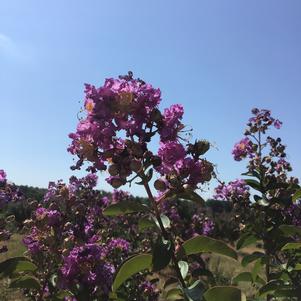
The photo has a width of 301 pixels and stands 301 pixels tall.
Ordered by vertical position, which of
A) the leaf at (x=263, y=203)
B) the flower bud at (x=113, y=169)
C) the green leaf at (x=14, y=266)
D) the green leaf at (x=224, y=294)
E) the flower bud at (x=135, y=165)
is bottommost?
the green leaf at (x=224, y=294)

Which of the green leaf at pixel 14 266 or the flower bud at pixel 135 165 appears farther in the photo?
the green leaf at pixel 14 266

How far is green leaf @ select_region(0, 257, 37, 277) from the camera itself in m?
2.71

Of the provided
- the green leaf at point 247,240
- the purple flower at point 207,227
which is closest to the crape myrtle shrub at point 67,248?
the green leaf at point 247,240

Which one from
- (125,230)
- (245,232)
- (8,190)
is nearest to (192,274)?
(8,190)

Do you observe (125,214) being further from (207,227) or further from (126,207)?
(207,227)

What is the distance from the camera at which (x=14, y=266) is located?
272 centimetres

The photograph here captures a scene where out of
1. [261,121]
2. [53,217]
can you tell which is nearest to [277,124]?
[261,121]

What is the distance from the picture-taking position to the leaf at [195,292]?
192cm

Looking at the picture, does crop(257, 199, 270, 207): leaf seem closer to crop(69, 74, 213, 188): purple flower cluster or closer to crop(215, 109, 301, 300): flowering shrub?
crop(215, 109, 301, 300): flowering shrub

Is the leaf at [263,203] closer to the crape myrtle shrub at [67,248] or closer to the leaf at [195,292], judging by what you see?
the crape myrtle shrub at [67,248]

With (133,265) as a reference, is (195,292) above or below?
below

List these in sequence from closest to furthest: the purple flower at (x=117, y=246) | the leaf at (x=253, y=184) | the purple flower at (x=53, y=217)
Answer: the purple flower at (x=53, y=217) < the purple flower at (x=117, y=246) < the leaf at (x=253, y=184)

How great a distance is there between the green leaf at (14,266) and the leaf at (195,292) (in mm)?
1137

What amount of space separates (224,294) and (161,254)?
0.33 metres
